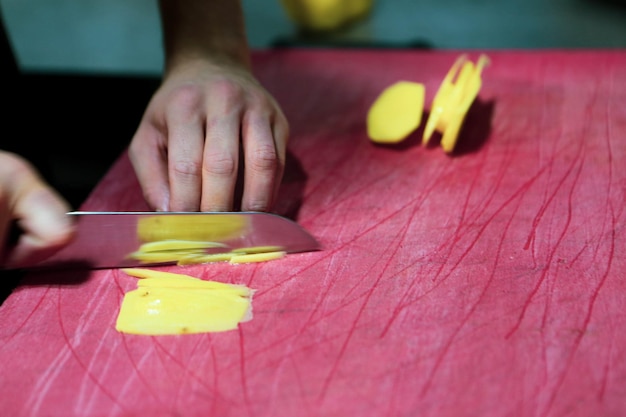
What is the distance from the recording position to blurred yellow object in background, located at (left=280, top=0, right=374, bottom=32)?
1678 millimetres

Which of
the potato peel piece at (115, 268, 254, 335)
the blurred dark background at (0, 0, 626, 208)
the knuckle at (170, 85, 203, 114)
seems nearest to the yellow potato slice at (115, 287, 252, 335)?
the potato peel piece at (115, 268, 254, 335)

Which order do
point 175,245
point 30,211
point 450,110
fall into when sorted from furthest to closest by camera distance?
point 450,110, point 175,245, point 30,211

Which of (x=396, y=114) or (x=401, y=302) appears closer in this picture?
(x=401, y=302)

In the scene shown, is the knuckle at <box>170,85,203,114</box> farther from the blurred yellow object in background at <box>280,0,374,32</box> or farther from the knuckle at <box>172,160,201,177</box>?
the blurred yellow object in background at <box>280,0,374,32</box>

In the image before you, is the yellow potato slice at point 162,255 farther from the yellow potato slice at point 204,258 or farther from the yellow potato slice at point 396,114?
the yellow potato slice at point 396,114

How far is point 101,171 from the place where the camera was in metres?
1.08

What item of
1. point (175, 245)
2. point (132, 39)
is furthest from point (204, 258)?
point (132, 39)

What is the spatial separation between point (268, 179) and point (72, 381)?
33 cm

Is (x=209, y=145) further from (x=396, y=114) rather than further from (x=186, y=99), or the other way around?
(x=396, y=114)

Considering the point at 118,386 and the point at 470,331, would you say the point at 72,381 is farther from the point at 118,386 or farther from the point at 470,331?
the point at 470,331

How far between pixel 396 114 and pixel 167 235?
17.5 inches

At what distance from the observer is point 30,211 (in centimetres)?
65

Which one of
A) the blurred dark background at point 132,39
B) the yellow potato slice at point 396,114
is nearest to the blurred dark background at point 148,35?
the blurred dark background at point 132,39

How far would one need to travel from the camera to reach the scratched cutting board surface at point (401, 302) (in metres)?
0.59
